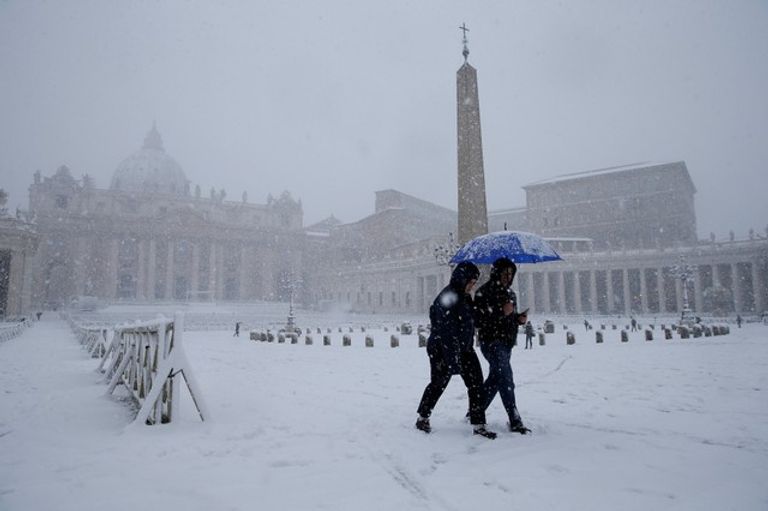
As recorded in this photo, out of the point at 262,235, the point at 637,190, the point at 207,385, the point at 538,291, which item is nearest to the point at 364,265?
the point at 262,235

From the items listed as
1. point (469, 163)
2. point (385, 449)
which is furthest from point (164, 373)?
point (469, 163)

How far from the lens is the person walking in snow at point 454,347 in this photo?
4.95 m

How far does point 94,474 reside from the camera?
3771 mm

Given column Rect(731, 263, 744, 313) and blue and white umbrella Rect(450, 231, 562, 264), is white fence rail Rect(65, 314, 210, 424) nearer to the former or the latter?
blue and white umbrella Rect(450, 231, 562, 264)

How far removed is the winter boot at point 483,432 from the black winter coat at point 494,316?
918 mm

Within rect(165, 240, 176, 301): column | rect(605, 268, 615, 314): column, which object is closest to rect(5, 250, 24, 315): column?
rect(165, 240, 176, 301): column

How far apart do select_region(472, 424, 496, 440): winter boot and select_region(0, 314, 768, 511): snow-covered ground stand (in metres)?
0.07

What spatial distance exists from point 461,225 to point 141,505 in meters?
13.1

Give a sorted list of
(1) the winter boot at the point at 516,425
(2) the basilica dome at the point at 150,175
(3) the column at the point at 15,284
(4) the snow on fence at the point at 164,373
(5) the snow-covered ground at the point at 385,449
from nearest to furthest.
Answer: (5) the snow-covered ground at the point at 385,449
(1) the winter boot at the point at 516,425
(4) the snow on fence at the point at 164,373
(3) the column at the point at 15,284
(2) the basilica dome at the point at 150,175

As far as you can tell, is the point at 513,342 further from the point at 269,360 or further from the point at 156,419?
the point at 269,360

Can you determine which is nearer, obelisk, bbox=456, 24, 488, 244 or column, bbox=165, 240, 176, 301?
obelisk, bbox=456, 24, 488, 244

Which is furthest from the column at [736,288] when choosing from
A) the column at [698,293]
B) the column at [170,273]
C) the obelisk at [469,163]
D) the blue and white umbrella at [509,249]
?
the column at [170,273]

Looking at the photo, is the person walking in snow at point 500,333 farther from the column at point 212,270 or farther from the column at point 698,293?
the column at point 212,270

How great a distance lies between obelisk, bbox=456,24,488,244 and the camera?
1512 centimetres
